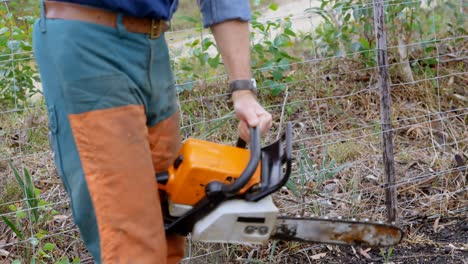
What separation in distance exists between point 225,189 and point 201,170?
0.09 meters

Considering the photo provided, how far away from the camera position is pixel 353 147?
157 inches

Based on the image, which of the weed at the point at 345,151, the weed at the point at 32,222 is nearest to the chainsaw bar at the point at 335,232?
the weed at the point at 32,222

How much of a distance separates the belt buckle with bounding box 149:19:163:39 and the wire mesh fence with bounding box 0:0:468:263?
1318 mm

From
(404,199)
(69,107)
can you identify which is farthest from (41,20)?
(404,199)

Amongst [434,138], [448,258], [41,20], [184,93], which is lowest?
[448,258]

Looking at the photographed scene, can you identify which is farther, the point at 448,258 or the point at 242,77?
the point at 448,258

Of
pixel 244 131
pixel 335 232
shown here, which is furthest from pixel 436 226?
Answer: pixel 244 131

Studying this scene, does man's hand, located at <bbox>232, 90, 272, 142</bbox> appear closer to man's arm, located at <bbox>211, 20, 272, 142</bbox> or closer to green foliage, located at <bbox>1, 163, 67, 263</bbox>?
man's arm, located at <bbox>211, 20, 272, 142</bbox>

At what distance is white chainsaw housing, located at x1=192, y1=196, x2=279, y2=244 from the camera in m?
1.97

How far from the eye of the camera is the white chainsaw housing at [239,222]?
1.97 metres

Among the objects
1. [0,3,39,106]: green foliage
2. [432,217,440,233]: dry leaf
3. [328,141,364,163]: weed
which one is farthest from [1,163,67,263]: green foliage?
[432,217,440,233]: dry leaf

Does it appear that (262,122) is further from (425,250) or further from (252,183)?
(425,250)

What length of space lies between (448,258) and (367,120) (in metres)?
1.18

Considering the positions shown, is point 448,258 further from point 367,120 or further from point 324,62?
point 324,62
